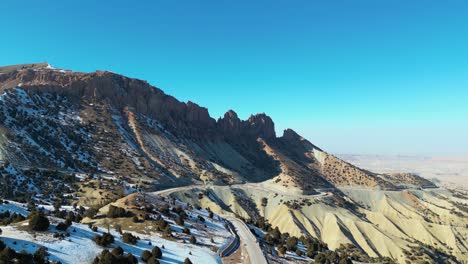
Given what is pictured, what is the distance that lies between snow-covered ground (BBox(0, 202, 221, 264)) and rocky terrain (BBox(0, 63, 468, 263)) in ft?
11.9

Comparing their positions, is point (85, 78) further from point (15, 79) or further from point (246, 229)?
point (246, 229)

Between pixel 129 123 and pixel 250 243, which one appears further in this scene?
pixel 129 123

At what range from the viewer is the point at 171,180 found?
14000 cm

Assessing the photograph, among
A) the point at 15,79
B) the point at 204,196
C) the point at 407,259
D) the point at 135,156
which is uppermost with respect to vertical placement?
the point at 15,79

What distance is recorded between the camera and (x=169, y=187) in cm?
13488

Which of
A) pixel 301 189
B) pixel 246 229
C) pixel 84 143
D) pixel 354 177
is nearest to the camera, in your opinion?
pixel 246 229

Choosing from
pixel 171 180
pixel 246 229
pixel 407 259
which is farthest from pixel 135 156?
pixel 407 259

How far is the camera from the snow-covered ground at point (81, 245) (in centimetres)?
2758

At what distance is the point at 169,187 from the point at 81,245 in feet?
345

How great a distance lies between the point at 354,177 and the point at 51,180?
540ft

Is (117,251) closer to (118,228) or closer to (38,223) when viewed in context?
(38,223)

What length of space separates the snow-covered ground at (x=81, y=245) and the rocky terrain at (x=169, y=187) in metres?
3.61

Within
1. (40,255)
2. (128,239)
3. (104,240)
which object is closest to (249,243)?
(128,239)

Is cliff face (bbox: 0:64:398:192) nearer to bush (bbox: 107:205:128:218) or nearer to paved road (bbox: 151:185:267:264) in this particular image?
paved road (bbox: 151:185:267:264)
